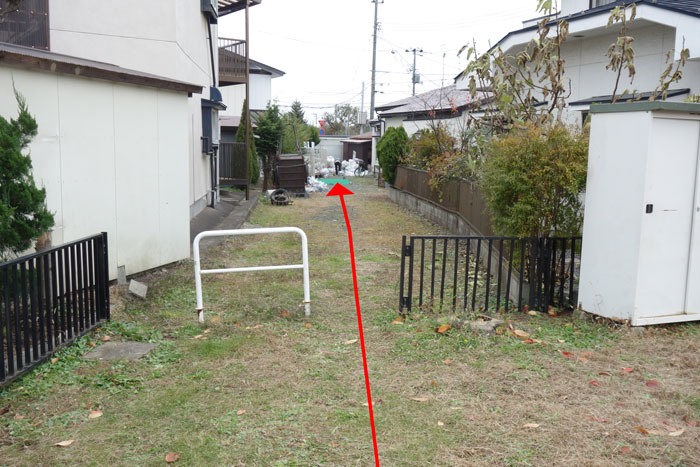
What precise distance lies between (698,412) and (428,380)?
71.1 inches

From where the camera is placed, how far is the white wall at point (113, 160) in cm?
629

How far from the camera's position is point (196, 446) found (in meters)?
3.69

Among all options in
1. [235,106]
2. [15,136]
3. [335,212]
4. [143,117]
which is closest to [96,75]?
[143,117]

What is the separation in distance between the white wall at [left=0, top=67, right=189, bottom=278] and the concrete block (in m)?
0.41

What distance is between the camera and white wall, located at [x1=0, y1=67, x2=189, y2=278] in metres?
6.29

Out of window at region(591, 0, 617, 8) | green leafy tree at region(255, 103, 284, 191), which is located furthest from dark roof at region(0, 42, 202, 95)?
green leafy tree at region(255, 103, 284, 191)

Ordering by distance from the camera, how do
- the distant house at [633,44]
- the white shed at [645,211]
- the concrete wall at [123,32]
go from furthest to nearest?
the concrete wall at [123,32] < the distant house at [633,44] < the white shed at [645,211]

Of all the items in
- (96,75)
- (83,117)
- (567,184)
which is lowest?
(567,184)

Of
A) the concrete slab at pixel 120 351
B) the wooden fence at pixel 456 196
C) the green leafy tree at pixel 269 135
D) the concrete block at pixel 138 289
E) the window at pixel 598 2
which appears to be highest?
the window at pixel 598 2

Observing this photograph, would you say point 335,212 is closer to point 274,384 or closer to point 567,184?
point 567,184

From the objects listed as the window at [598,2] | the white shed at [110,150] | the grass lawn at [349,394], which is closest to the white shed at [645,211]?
the grass lawn at [349,394]

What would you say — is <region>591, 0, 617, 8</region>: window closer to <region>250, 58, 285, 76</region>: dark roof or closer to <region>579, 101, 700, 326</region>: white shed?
<region>579, 101, 700, 326</region>: white shed

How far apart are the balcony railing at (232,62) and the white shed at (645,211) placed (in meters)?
17.0

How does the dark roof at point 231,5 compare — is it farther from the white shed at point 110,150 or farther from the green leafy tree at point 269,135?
the white shed at point 110,150
